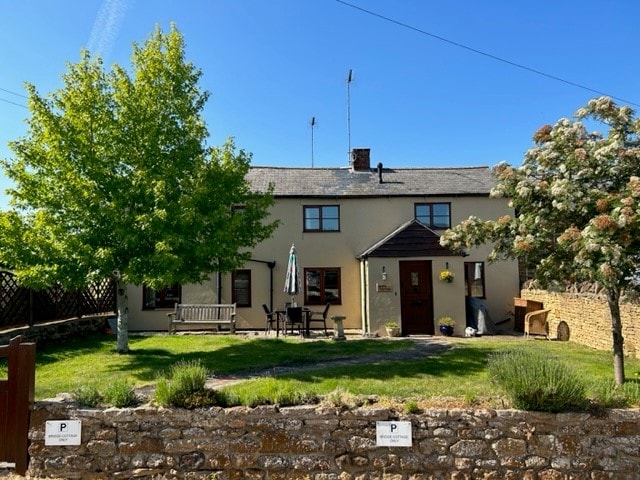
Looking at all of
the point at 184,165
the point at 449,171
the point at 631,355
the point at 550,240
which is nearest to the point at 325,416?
the point at 550,240

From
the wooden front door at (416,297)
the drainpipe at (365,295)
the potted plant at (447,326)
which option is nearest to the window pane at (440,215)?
the wooden front door at (416,297)

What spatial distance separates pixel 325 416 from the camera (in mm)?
5289

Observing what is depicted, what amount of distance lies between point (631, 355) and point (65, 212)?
45.2 feet

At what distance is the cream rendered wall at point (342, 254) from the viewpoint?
18188 mm

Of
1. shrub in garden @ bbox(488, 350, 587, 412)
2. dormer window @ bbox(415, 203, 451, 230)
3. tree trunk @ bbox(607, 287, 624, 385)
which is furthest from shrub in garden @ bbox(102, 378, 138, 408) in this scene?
dormer window @ bbox(415, 203, 451, 230)

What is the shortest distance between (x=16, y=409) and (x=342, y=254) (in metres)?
14.1

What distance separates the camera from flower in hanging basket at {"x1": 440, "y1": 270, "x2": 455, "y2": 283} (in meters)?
16.1

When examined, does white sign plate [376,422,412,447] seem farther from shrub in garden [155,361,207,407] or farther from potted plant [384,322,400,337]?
potted plant [384,322,400,337]

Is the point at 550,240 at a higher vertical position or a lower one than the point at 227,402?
higher

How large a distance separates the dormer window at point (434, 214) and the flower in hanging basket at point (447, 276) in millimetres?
3063

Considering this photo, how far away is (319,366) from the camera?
32.0 ft

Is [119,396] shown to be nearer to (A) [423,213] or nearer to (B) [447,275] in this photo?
(B) [447,275]

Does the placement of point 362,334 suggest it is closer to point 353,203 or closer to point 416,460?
point 353,203

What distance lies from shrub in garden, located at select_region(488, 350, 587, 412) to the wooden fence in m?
12.2
